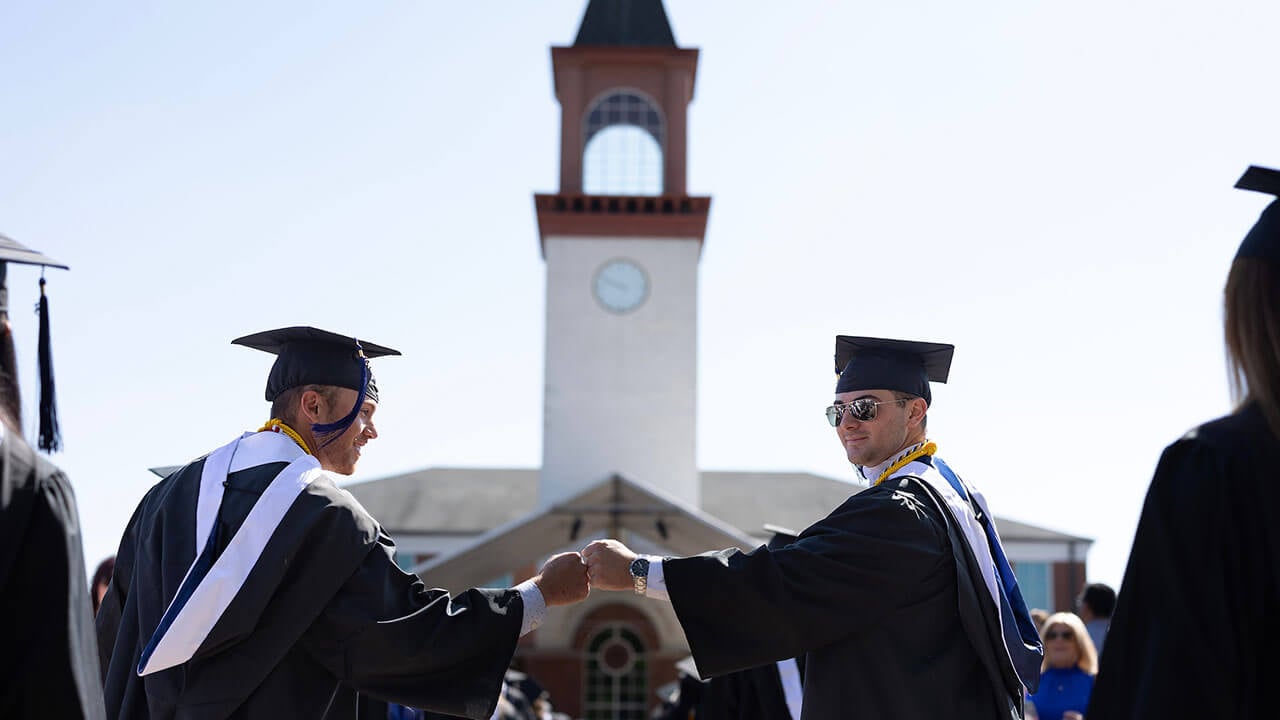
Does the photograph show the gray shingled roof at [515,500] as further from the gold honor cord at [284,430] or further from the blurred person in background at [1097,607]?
the gold honor cord at [284,430]

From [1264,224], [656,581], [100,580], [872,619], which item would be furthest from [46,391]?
[100,580]

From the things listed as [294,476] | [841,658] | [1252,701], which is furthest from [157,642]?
[1252,701]

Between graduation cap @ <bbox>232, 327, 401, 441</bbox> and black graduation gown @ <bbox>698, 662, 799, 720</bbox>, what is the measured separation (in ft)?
9.45

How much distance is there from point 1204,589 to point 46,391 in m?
2.71

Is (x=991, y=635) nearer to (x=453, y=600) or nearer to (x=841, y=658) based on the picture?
(x=841, y=658)

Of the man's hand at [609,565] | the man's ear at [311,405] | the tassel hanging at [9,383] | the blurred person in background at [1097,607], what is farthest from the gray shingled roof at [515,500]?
the tassel hanging at [9,383]

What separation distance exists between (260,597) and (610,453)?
20475mm

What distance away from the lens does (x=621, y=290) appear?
25203 millimetres

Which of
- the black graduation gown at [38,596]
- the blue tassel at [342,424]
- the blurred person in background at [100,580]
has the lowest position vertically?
the blurred person in background at [100,580]

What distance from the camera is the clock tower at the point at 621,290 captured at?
81.5 ft

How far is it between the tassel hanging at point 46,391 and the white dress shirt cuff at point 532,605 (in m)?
1.97

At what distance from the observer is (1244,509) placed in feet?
8.74

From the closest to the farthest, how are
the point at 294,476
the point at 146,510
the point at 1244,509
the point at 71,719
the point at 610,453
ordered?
the point at 71,719 → the point at 1244,509 → the point at 294,476 → the point at 146,510 → the point at 610,453

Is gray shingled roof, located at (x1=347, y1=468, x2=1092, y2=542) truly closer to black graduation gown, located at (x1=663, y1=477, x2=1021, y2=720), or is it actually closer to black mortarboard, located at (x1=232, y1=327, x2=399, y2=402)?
black mortarboard, located at (x1=232, y1=327, x2=399, y2=402)
